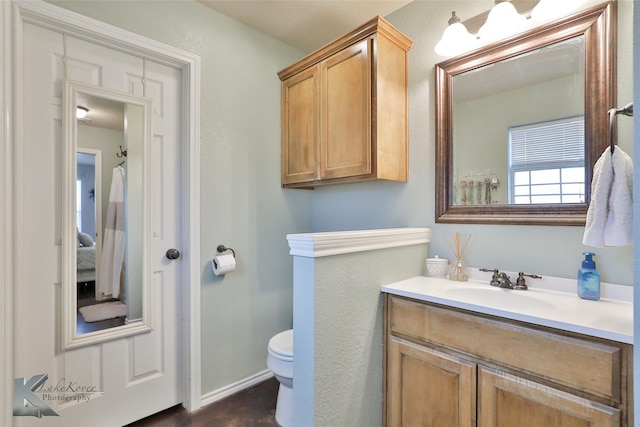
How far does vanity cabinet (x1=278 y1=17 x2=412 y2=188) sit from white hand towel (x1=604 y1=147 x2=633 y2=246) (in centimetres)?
97

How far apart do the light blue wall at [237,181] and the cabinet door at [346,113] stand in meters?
0.48

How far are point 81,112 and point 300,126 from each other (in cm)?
123

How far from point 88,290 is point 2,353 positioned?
0.37 m

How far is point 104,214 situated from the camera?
160 cm

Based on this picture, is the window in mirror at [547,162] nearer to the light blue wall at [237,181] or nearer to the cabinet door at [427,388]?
the cabinet door at [427,388]

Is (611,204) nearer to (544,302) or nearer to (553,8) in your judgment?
(544,302)

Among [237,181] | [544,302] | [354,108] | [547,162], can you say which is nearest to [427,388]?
[544,302]

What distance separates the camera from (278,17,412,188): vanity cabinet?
170 cm

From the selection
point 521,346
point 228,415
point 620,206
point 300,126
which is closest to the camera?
point 620,206

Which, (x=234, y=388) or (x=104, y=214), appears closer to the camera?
(x=104, y=214)

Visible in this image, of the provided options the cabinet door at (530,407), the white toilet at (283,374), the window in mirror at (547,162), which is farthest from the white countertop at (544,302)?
the white toilet at (283,374)

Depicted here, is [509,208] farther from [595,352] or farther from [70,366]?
[70,366]

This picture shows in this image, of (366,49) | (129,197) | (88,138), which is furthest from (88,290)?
(366,49)

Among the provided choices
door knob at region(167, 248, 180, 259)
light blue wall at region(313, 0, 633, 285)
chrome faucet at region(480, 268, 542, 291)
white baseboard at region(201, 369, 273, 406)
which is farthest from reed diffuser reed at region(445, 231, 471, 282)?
door knob at region(167, 248, 180, 259)
